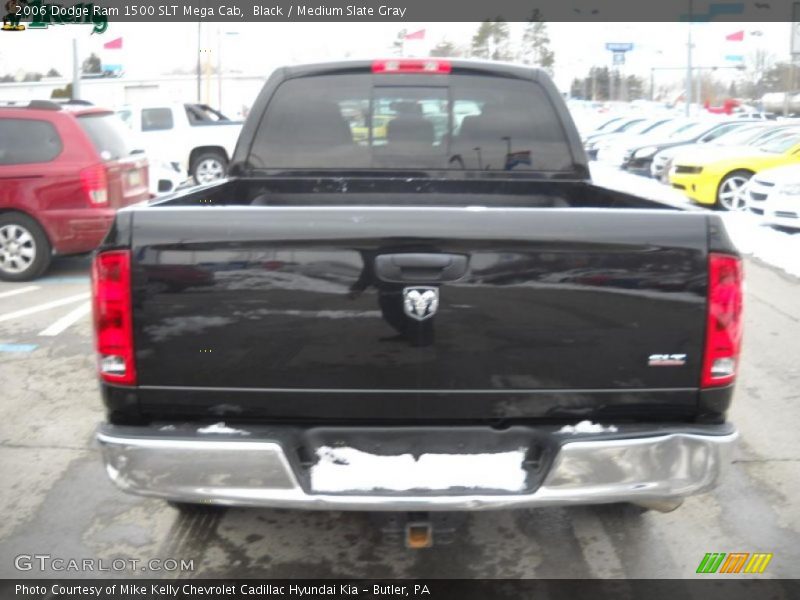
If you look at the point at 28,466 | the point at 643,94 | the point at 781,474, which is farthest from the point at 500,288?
the point at 643,94

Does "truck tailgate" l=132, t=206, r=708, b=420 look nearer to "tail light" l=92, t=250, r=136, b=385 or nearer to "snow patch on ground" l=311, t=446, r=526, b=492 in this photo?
"tail light" l=92, t=250, r=136, b=385

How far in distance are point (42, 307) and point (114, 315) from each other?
608 cm

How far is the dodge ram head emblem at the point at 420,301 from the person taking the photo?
279 cm

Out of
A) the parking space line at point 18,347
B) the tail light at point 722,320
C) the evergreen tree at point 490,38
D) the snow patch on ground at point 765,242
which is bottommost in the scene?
the parking space line at point 18,347

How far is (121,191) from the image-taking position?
31.8 feet

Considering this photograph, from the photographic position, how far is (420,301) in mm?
2793

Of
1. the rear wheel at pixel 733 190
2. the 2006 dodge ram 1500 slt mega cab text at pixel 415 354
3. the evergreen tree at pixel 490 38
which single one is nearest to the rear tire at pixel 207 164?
the rear wheel at pixel 733 190

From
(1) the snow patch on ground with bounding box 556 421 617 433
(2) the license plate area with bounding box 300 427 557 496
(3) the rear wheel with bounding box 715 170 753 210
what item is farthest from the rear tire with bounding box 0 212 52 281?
(3) the rear wheel with bounding box 715 170 753 210

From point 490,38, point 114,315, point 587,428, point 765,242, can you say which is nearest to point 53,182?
point 114,315

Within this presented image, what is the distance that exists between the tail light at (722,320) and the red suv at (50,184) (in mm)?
7532

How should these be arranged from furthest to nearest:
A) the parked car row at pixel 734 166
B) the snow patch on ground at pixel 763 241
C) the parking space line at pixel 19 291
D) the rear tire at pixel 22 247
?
the parked car row at pixel 734 166 → the snow patch on ground at pixel 763 241 → the rear tire at pixel 22 247 → the parking space line at pixel 19 291

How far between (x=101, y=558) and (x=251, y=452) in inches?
50.2

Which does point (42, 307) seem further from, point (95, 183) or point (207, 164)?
point (207, 164)

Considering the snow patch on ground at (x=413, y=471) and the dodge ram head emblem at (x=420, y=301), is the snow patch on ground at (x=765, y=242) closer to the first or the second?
the snow patch on ground at (x=413, y=471)
